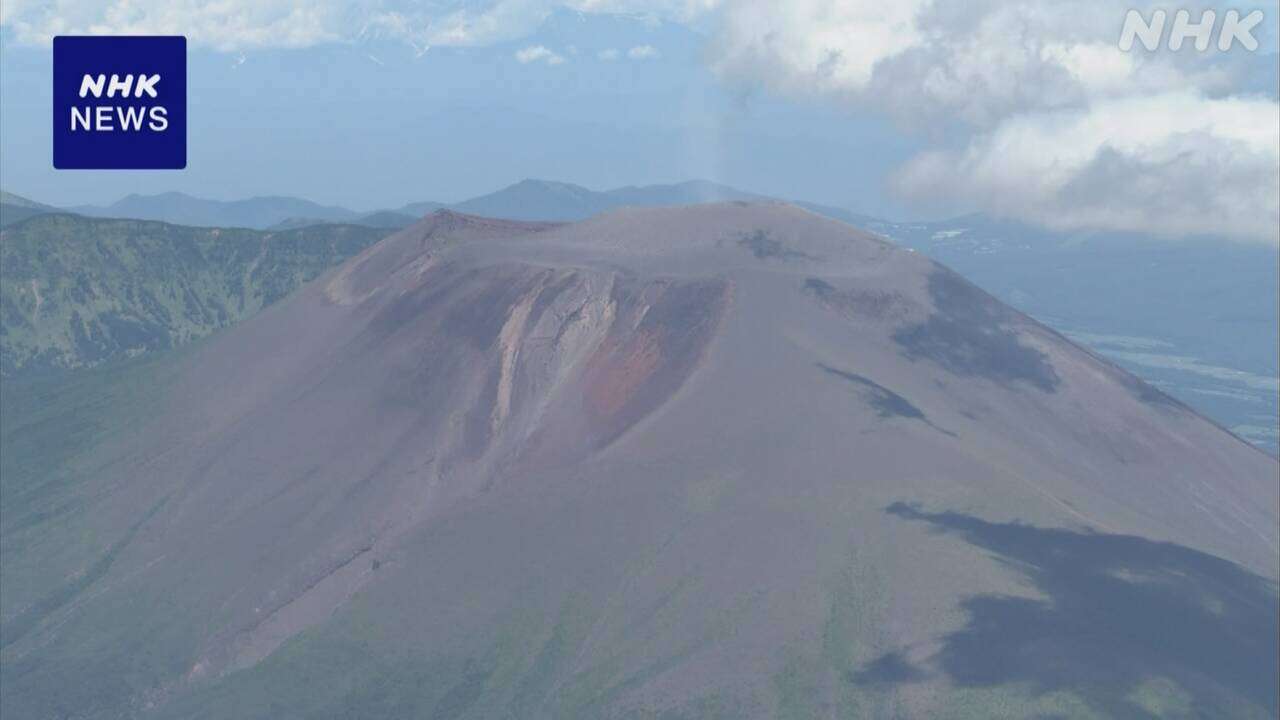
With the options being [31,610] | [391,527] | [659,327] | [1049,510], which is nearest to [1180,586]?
[1049,510]

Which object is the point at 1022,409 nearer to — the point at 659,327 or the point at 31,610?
the point at 659,327

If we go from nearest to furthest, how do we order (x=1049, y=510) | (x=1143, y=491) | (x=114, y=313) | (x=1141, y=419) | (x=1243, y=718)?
(x=1243, y=718), (x=1049, y=510), (x=1143, y=491), (x=1141, y=419), (x=114, y=313)

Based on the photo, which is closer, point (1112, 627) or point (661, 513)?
point (1112, 627)

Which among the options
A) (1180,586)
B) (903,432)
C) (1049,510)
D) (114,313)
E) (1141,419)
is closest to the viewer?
(1180,586)

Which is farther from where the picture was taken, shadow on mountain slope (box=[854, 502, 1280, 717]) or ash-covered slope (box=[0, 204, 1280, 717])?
ash-covered slope (box=[0, 204, 1280, 717])
